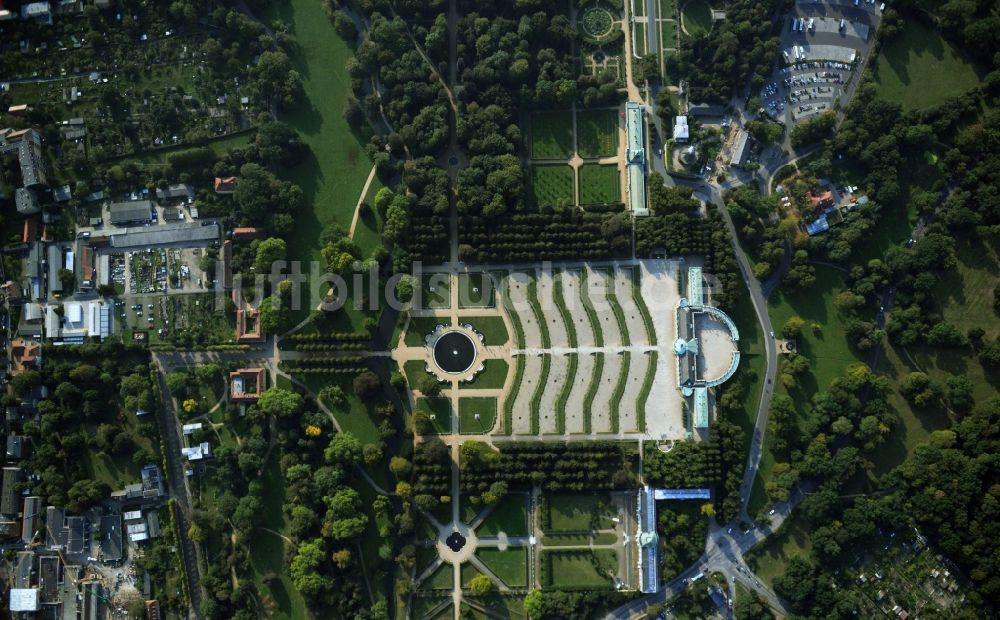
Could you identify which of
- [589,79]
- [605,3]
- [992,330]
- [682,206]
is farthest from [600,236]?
[992,330]

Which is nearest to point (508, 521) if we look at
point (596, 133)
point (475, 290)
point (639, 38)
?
point (475, 290)

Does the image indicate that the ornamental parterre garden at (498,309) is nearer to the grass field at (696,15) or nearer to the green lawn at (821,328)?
the green lawn at (821,328)

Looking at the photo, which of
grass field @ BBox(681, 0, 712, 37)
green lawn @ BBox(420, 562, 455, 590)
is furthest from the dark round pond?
grass field @ BBox(681, 0, 712, 37)

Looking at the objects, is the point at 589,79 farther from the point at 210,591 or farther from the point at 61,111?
the point at 210,591

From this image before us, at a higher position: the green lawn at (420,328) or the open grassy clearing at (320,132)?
Result: the open grassy clearing at (320,132)

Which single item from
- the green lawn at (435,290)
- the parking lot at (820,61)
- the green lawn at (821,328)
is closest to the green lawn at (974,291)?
the green lawn at (821,328)

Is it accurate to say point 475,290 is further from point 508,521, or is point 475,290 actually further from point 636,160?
point 508,521
